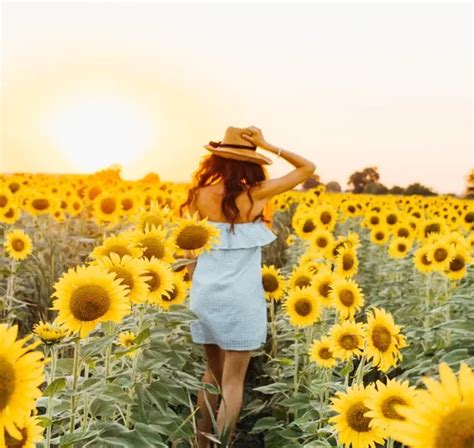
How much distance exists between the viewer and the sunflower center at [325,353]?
146 inches

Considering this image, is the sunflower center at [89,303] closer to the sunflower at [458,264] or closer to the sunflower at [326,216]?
the sunflower at [458,264]

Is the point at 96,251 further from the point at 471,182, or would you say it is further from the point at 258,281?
the point at 471,182

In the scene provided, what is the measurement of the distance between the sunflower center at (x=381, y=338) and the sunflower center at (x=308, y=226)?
405cm

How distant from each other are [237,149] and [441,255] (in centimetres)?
201

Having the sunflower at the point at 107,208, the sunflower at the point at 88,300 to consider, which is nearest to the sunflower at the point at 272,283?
the sunflower at the point at 88,300

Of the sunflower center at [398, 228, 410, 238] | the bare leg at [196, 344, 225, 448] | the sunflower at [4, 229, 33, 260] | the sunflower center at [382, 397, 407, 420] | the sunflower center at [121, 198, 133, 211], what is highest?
the sunflower center at [382, 397, 407, 420]

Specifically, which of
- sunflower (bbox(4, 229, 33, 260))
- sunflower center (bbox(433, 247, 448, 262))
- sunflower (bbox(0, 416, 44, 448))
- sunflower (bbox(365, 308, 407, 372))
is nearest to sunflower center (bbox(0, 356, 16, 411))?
sunflower (bbox(0, 416, 44, 448))

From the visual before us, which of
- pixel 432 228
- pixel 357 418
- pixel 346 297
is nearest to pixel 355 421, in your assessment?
pixel 357 418

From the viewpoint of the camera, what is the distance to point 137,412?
10.8 feet

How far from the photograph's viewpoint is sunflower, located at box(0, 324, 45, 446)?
1.60m

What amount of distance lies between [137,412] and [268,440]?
1.27 m

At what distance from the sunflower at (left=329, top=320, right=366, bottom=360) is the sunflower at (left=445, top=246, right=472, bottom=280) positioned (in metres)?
2.02

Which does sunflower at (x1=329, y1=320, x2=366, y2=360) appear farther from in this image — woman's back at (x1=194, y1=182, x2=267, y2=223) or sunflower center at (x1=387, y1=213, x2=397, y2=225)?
sunflower center at (x1=387, y1=213, x2=397, y2=225)

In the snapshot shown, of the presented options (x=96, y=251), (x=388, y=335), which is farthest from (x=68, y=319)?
(x=388, y=335)
